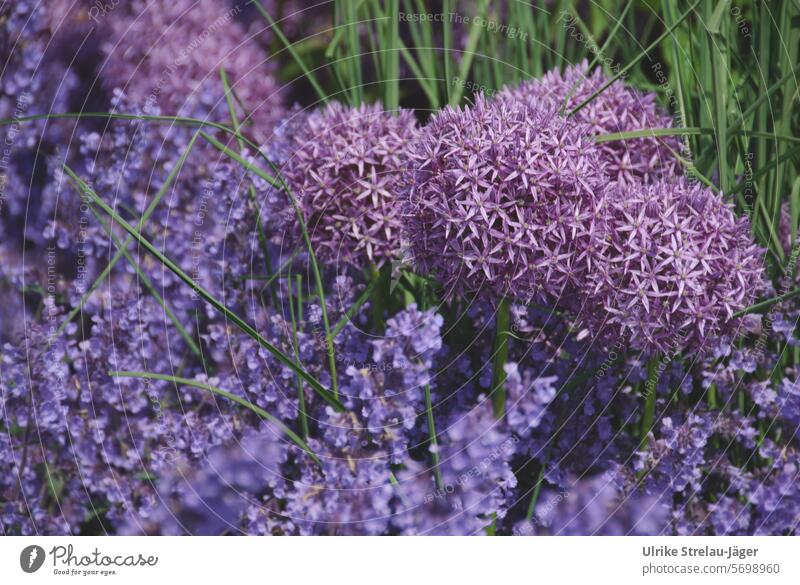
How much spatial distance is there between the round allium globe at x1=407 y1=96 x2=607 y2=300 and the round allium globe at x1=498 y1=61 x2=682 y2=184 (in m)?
0.14

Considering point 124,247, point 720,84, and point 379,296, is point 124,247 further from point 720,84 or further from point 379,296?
point 720,84

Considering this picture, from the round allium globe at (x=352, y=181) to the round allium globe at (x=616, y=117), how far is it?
230mm

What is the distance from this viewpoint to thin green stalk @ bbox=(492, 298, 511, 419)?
144 centimetres

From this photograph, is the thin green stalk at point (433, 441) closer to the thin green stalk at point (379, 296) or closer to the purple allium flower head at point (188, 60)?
the thin green stalk at point (379, 296)

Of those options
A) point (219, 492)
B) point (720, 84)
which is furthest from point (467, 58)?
point (219, 492)

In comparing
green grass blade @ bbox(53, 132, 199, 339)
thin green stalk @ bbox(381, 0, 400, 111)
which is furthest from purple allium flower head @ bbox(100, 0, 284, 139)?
thin green stalk @ bbox(381, 0, 400, 111)

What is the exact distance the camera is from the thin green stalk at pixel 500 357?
144 cm

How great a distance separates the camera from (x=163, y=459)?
1.64 meters

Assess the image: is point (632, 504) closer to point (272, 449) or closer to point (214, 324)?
point (272, 449)

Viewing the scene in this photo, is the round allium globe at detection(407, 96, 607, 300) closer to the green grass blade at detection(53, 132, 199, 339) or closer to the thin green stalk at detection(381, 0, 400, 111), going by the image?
the thin green stalk at detection(381, 0, 400, 111)

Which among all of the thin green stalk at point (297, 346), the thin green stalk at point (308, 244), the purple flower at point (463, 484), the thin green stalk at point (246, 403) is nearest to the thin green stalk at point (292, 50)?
the thin green stalk at point (308, 244)

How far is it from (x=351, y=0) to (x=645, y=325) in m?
0.86

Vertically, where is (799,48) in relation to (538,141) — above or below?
above
